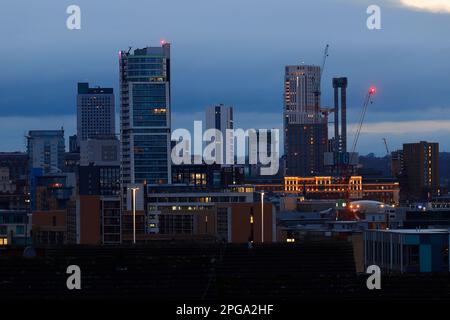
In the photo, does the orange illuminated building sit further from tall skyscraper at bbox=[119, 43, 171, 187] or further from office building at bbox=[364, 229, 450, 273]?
office building at bbox=[364, 229, 450, 273]

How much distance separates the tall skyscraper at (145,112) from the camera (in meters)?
137

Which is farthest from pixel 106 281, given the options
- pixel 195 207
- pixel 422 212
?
pixel 195 207

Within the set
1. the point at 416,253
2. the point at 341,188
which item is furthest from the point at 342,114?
the point at 416,253

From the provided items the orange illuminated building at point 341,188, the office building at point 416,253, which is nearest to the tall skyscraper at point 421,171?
the orange illuminated building at point 341,188

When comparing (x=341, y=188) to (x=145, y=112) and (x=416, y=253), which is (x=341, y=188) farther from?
(x=416, y=253)

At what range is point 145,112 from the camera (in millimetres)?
137750

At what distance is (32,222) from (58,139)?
88.9 m

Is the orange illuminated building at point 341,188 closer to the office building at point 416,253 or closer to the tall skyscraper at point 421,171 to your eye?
the tall skyscraper at point 421,171

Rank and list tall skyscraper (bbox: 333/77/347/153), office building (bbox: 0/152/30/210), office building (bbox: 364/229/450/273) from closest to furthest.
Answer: office building (bbox: 364/229/450/273)
office building (bbox: 0/152/30/210)
tall skyscraper (bbox: 333/77/347/153)

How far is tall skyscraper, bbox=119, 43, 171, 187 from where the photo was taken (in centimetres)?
13700

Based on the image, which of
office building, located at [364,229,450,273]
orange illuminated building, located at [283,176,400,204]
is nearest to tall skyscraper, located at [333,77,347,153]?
orange illuminated building, located at [283,176,400,204]

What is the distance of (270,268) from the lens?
24.7m
